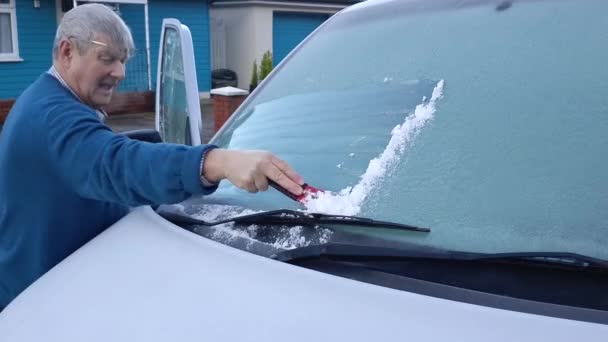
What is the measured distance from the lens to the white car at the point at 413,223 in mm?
1354

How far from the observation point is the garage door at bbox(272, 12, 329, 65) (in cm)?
1848

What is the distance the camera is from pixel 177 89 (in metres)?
2.74

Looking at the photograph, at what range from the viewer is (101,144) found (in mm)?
1752

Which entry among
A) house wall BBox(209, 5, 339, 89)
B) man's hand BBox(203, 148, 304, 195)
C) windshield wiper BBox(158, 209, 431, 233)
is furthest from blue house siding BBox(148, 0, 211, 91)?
man's hand BBox(203, 148, 304, 195)

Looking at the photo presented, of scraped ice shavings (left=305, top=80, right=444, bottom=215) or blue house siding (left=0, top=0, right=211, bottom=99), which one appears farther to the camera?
blue house siding (left=0, top=0, right=211, bottom=99)

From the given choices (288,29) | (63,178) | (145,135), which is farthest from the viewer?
(288,29)

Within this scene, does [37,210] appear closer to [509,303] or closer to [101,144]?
[101,144]

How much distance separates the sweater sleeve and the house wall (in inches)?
634

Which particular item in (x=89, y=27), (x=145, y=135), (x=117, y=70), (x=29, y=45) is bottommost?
(x=29, y=45)

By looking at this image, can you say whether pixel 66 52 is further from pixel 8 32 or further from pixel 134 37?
pixel 134 37

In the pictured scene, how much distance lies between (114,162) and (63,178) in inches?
11.0

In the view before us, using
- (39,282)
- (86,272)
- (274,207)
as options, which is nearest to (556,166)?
(274,207)

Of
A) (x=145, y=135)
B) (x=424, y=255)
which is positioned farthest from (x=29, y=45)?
(x=424, y=255)

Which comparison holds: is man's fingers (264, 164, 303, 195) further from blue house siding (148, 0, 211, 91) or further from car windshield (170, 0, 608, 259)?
blue house siding (148, 0, 211, 91)
